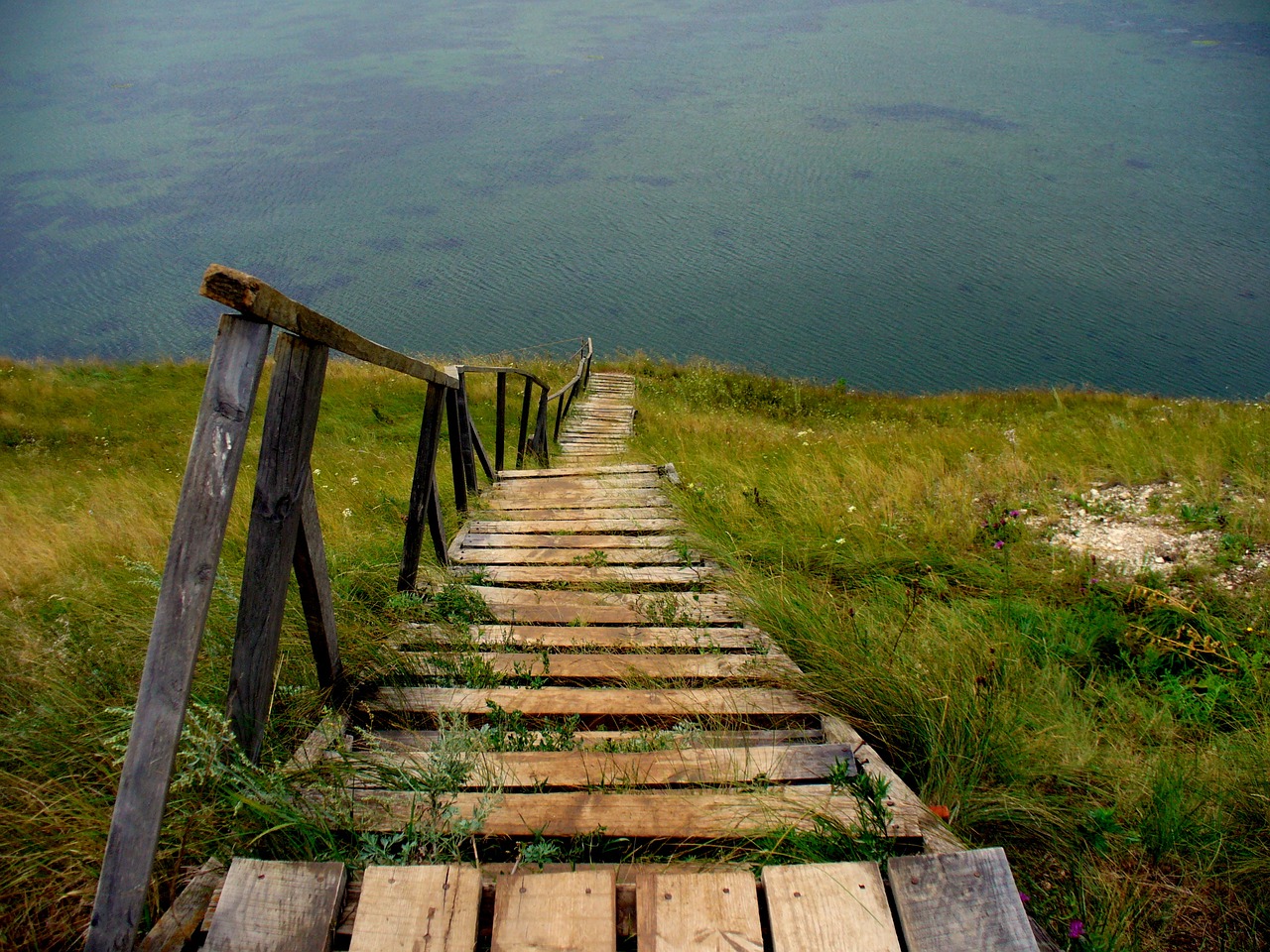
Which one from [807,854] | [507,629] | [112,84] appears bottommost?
[507,629]

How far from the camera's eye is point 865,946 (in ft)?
4.39

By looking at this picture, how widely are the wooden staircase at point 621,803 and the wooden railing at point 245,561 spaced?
0.17m

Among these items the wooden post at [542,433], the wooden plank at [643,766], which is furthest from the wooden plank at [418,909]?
the wooden post at [542,433]

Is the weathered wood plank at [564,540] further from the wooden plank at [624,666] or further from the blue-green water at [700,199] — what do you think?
the blue-green water at [700,199]

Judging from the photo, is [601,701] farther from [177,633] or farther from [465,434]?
[465,434]

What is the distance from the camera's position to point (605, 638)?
2.79 metres

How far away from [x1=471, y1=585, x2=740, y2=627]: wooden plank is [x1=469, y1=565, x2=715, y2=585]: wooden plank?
167 millimetres

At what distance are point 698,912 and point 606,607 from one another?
5.96ft

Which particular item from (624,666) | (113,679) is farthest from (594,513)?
(113,679)

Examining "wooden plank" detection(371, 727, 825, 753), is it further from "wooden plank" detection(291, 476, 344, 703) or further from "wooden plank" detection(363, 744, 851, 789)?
"wooden plank" detection(291, 476, 344, 703)

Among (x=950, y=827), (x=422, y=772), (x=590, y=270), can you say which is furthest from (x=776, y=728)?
(x=590, y=270)

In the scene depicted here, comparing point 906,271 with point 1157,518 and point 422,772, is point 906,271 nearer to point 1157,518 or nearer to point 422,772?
point 1157,518

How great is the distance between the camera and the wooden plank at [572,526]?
4387 millimetres

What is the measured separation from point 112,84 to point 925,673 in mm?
78491
